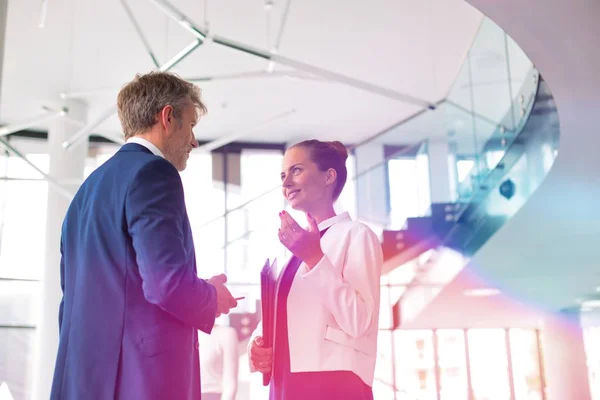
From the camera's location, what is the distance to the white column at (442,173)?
25.9 feet

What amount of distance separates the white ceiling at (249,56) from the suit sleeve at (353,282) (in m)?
4.13

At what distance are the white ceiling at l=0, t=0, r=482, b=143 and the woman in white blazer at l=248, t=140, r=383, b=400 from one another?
13.5 ft

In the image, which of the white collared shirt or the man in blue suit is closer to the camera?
the man in blue suit

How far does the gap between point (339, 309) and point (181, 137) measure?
0.59 metres

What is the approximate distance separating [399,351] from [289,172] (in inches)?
425

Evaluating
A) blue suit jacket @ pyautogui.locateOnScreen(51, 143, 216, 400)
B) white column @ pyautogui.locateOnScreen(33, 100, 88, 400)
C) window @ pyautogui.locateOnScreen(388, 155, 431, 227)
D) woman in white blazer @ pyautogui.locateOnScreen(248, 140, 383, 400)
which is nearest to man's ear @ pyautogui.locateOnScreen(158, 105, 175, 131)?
blue suit jacket @ pyautogui.locateOnScreen(51, 143, 216, 400)

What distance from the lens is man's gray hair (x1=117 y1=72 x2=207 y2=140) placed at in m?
1.71

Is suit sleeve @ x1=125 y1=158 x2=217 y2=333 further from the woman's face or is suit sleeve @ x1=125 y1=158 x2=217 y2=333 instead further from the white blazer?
the woman's face

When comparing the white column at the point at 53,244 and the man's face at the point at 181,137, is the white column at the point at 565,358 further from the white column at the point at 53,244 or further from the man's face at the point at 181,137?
the man's face at the point at 181,137

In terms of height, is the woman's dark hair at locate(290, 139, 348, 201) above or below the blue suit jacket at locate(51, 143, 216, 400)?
above

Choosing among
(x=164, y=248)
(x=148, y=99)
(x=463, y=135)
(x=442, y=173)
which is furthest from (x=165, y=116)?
(x=442, y=173)

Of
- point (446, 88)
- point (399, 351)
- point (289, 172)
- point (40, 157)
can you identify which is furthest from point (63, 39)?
point (399, 351)

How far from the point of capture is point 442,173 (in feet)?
26.5

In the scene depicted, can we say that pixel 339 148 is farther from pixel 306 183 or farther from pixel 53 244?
pixel 53 244
